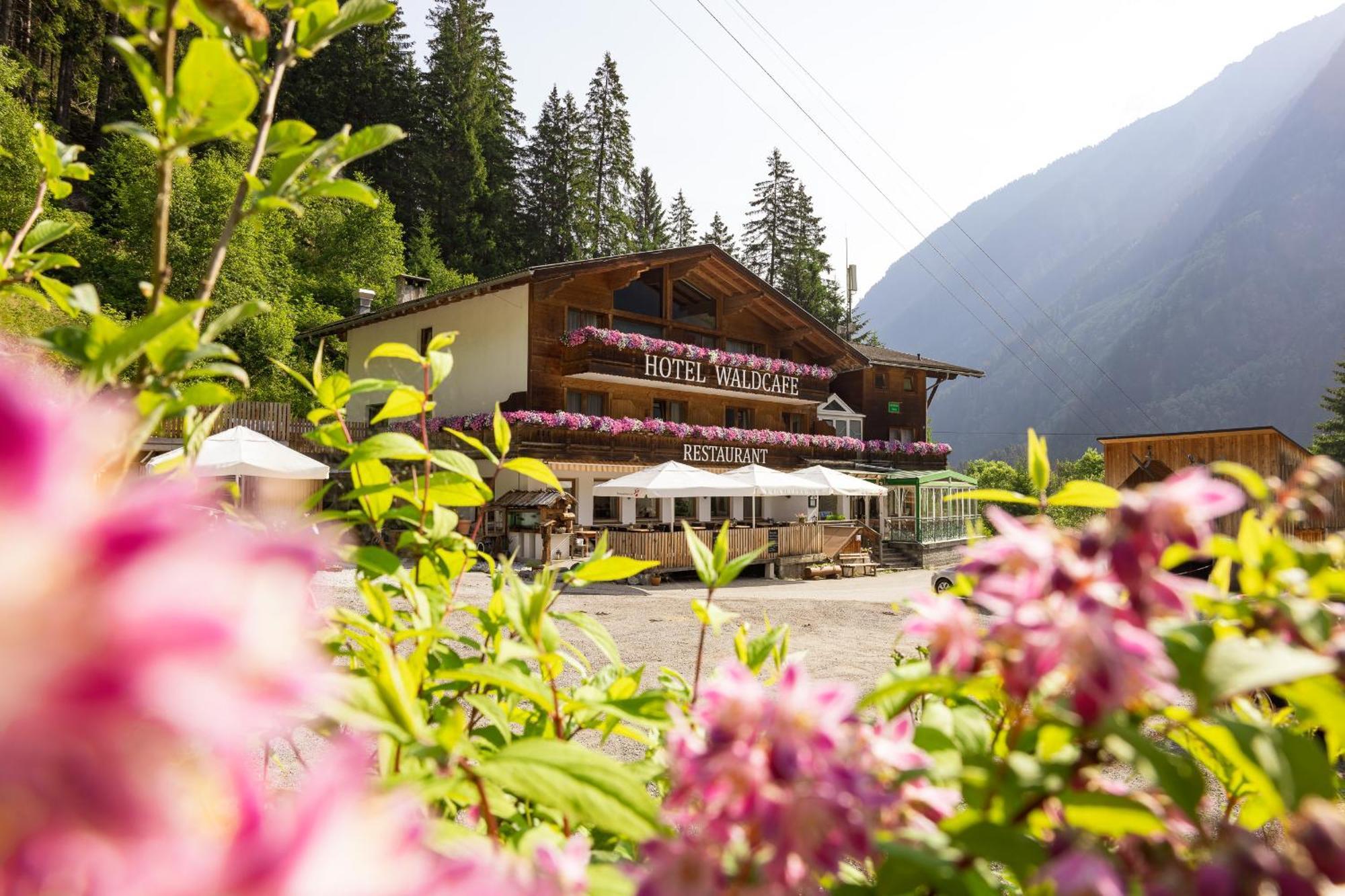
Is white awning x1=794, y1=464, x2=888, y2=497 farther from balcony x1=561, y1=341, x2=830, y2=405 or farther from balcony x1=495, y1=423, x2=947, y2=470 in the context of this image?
balcony x1=561, y1=341, x2=830, y2=405

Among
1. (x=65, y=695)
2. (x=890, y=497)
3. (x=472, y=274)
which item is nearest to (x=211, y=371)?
(x=65, y=695)

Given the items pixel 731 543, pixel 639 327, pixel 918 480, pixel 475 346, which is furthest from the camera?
pixel 918 480

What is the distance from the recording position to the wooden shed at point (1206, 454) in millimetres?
13477

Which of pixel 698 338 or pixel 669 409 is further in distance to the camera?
pixel 698 338

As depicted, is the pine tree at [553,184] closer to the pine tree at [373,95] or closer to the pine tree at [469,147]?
the pine tree at [469,147]

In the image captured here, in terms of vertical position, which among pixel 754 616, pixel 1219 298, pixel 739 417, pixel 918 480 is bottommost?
pixel 754 616

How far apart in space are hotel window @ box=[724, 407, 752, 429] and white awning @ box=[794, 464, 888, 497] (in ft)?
14.8

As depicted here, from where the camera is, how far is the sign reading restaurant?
23812 mm

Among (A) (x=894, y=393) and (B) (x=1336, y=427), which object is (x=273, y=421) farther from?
(B) (x=1336, y=427)

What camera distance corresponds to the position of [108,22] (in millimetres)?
A: 36812

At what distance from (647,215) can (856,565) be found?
38.3m

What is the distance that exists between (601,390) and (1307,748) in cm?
2283

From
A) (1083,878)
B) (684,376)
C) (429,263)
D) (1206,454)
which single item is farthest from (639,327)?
(1083,878)

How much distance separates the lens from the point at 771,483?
19.8 m
